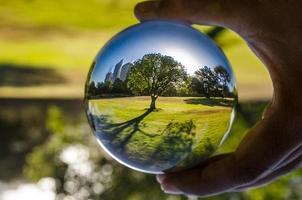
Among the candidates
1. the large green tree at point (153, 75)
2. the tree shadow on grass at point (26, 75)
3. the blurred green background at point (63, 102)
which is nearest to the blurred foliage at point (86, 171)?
the blurred green background at point (63, 102)

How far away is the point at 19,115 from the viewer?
279 cm

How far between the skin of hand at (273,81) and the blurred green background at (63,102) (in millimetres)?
1456

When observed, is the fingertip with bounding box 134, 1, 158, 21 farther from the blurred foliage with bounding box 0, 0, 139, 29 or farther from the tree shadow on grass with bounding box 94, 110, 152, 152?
the blurred foliage with bounding box 0, 0, 139, 29

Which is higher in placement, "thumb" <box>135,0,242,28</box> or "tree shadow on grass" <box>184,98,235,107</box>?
"thumb" <box>135,0,242,28</box>

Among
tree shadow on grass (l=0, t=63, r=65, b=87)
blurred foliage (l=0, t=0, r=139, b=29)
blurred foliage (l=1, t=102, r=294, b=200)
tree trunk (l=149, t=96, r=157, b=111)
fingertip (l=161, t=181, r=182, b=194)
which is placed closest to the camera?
tree trunk (l=149, t=96, r=157, b=111)

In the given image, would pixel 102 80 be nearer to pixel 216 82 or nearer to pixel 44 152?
pixel 216 82

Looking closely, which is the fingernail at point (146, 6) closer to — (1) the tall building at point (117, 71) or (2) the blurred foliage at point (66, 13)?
(1) the tall building at point (117, 71)

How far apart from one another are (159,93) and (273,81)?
0.11 meters

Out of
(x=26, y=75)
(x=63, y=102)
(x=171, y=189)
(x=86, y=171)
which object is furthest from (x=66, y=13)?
(x=171, y=189)

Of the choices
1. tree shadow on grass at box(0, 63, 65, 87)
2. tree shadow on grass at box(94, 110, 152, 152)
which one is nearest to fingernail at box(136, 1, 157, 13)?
tree shadow on grass at box(94, 110, 152, 152)

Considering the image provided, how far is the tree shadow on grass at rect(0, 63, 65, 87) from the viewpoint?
2.40 m

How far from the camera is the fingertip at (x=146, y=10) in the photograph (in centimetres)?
61

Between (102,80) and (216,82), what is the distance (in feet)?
0.33

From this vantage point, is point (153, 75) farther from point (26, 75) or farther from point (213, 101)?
point (26, 75)
